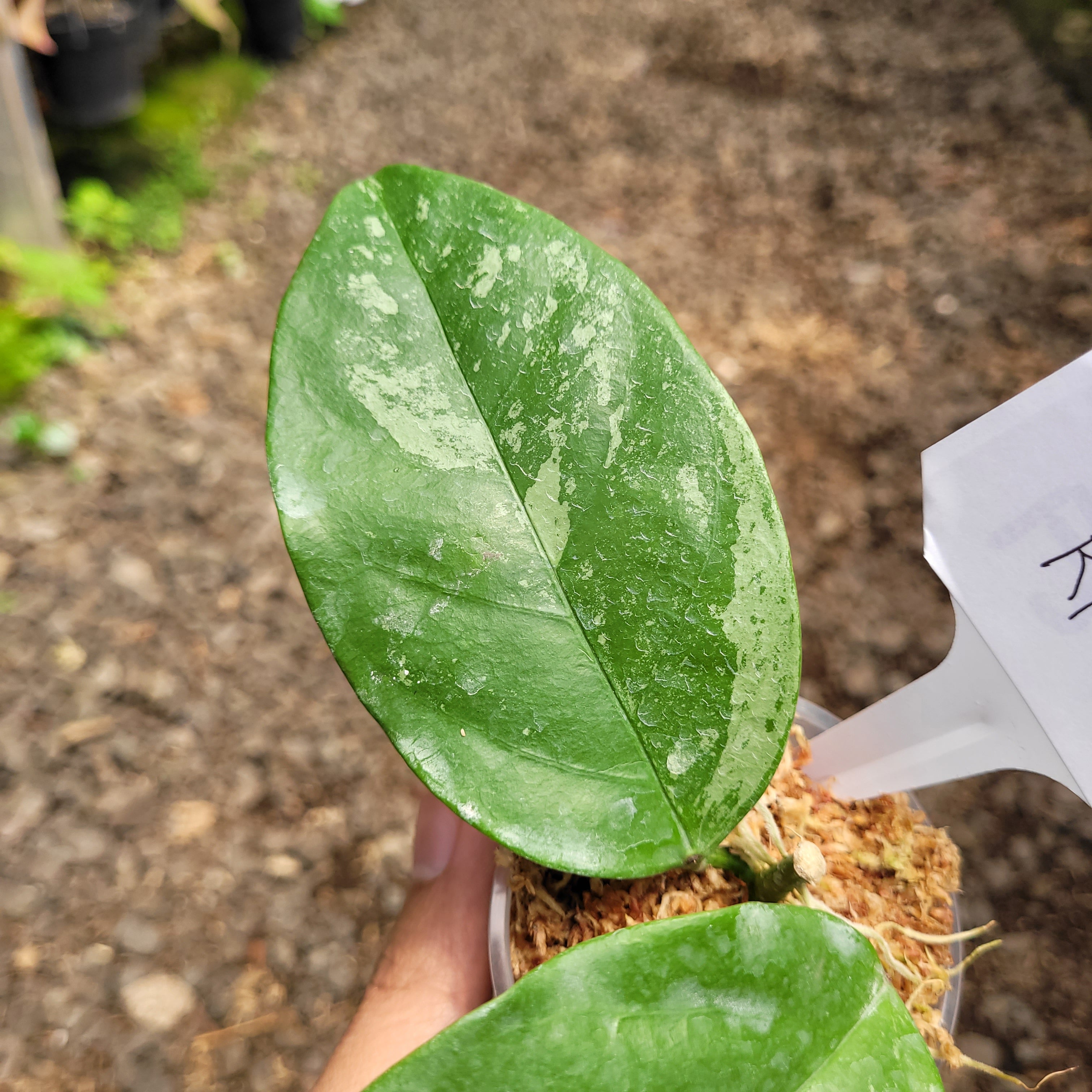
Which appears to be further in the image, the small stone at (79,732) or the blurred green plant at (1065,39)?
the blurred green plant at (1065,39)

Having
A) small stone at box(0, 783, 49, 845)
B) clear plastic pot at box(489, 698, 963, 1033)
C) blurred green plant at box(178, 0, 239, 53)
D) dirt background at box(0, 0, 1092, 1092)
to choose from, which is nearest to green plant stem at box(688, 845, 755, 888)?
clear plastic pot at box(489, 698, 963, 1033)

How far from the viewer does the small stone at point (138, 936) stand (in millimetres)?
1080

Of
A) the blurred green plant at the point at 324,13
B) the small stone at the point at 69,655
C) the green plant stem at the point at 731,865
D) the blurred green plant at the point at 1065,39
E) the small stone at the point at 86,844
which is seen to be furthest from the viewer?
the blurred green plant at the point at 324,13

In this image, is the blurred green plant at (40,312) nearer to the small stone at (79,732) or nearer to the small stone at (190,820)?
the small stone at (79,732)

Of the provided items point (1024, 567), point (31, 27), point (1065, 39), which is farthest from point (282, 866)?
point (1065, 39)

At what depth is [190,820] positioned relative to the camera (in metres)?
Answer: 1.16

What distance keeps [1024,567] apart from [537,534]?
261 mm

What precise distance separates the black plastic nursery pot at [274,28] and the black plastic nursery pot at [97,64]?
24cm

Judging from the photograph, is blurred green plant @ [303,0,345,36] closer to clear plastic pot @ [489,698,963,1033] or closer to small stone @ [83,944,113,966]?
small stone @ [83,944,113,966]

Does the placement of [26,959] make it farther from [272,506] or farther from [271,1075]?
[272,506]

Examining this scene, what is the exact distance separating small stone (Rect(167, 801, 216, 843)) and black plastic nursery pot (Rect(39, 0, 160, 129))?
155cm

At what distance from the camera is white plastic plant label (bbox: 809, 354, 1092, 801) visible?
43 cm

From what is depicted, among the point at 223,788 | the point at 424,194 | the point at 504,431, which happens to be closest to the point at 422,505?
the point at 504,431

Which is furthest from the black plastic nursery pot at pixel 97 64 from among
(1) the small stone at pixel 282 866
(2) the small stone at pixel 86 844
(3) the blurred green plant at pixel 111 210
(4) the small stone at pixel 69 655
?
(1) the small stone at pixel 282 866
